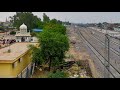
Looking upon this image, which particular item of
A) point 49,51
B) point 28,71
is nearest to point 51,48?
point 49,51

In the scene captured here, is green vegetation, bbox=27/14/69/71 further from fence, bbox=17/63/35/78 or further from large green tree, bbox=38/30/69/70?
fence, bbox=17/63/35/78

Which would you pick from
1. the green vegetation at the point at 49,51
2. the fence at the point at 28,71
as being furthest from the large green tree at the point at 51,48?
the fence at the point at 28,71

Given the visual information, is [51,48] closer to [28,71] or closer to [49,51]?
[49,51]

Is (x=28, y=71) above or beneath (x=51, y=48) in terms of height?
beneath

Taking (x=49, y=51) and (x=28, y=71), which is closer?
(x=28, y=71)

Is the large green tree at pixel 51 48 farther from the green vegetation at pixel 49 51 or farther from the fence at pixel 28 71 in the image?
the fence at pixel 28 71

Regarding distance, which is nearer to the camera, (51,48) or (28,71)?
(28,71)

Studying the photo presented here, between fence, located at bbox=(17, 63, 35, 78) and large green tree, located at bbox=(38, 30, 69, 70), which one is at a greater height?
large green tree, located at bbox=(38, 30, 69, 70)

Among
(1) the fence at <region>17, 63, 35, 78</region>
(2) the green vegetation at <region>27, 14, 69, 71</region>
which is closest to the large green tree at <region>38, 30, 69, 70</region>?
(2) the green vegetation at <region>27, 14, 69, 71</region>

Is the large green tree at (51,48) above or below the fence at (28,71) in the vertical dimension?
above
